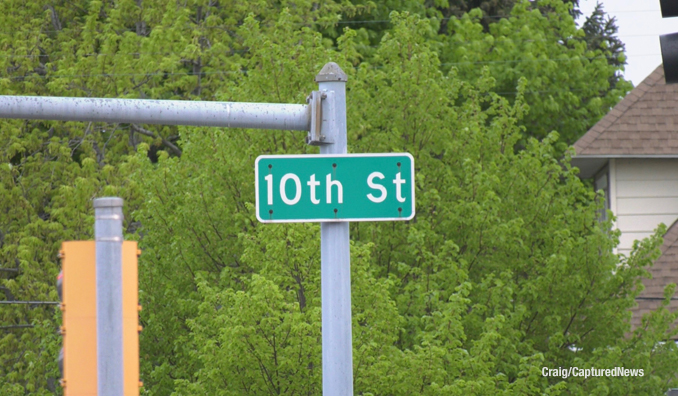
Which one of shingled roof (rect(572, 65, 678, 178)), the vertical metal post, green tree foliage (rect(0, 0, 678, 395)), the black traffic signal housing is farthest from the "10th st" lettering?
shingled roof (rect(572, 65, 678, 178))

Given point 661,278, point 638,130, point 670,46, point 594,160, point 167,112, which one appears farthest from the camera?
point 594,160

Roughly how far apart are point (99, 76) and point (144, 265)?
845 cm

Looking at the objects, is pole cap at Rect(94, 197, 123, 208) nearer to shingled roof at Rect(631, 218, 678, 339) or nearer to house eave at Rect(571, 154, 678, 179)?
shingled roof at Rect(631, 218, 678, 339)

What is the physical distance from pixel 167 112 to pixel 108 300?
2.03 m

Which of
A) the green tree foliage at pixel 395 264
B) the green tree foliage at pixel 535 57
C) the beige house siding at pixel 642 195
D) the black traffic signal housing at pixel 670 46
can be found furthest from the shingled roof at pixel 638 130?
the black traffic signal housing at pixel 670 46

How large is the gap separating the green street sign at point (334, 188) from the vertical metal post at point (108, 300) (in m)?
1.49

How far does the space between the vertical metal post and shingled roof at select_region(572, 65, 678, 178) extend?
557 inches

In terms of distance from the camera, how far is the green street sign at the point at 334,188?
4.86 meters

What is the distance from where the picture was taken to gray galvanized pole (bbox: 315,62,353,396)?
4.84m

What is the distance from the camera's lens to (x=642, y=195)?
17.2 meters

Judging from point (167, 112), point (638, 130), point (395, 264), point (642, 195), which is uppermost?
point (638, 130)

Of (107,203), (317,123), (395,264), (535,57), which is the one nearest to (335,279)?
(317,123)

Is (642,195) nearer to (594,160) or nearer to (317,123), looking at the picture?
(594,160)

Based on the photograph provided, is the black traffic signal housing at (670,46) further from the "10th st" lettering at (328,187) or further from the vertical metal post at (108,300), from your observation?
the vertical metal post at (108,300)
